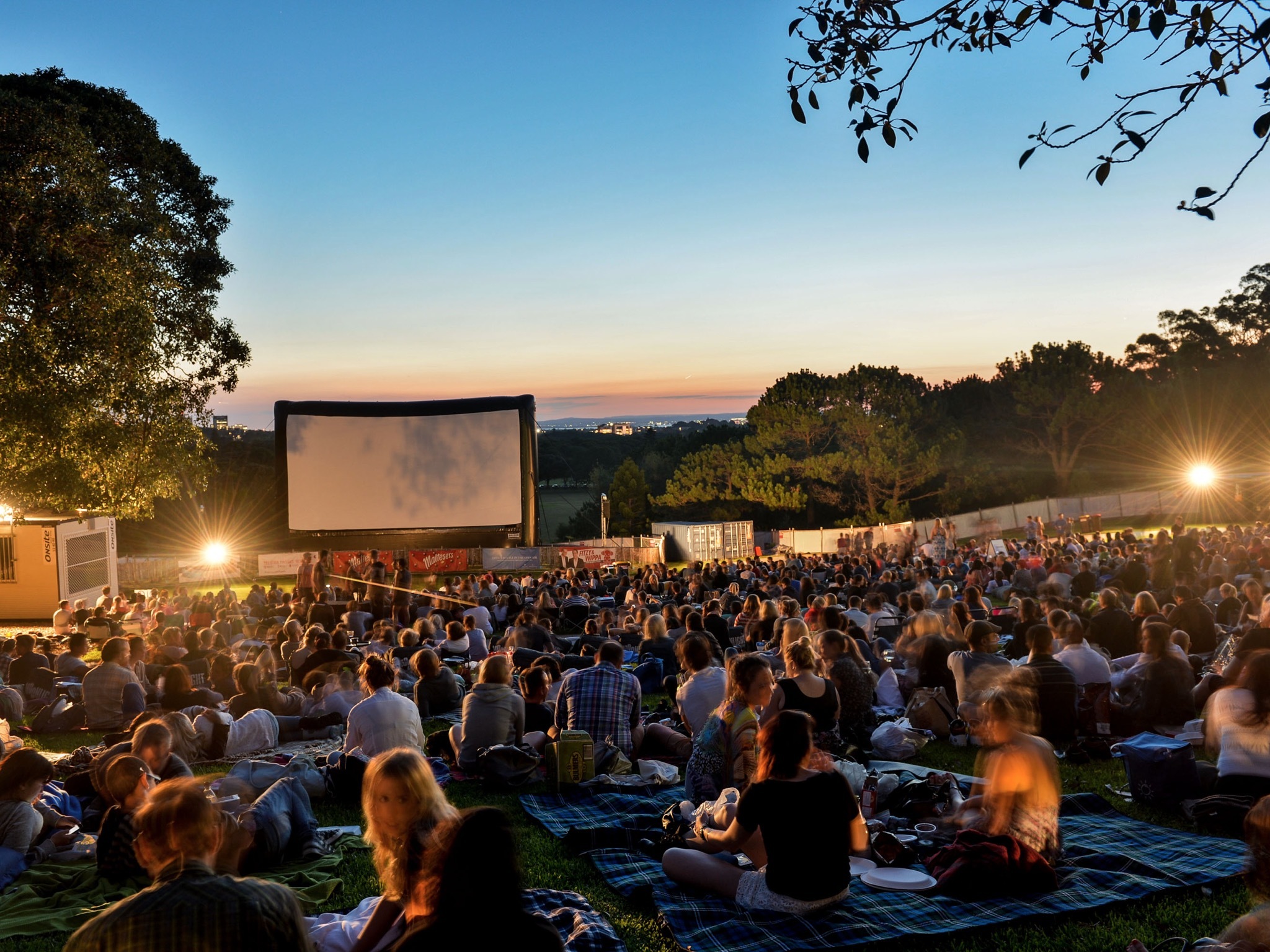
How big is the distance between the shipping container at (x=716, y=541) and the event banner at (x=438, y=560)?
11.1m

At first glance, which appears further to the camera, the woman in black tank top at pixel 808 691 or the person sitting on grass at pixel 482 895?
the woman in black tank top at pixel 808 691

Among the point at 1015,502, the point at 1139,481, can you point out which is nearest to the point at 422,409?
the point at 1015,502

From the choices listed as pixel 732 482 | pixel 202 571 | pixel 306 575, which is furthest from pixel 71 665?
pixel 732 482

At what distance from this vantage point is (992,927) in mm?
3842

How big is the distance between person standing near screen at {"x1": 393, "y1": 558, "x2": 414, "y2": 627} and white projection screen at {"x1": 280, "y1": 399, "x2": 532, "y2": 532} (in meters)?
4.03

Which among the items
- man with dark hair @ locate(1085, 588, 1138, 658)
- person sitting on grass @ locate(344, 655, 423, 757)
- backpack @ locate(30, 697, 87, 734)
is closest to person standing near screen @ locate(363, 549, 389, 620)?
backpack @ locate(30, 697, 87, 734)

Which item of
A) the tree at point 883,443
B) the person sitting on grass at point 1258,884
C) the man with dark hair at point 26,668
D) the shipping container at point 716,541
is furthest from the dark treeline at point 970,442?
the person sitting on grass at point 1258,884

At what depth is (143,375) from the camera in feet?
43.6

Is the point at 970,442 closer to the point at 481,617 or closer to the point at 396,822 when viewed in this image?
the point at 481,617

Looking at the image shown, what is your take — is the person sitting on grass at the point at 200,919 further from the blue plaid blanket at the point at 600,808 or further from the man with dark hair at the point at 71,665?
the man with dark hair at the point at 71,665

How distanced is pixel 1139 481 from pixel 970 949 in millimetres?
48823

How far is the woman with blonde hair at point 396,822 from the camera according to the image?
2816mm

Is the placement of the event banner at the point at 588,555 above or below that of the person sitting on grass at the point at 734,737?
below

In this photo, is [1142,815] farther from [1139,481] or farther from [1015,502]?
[1139,481]
